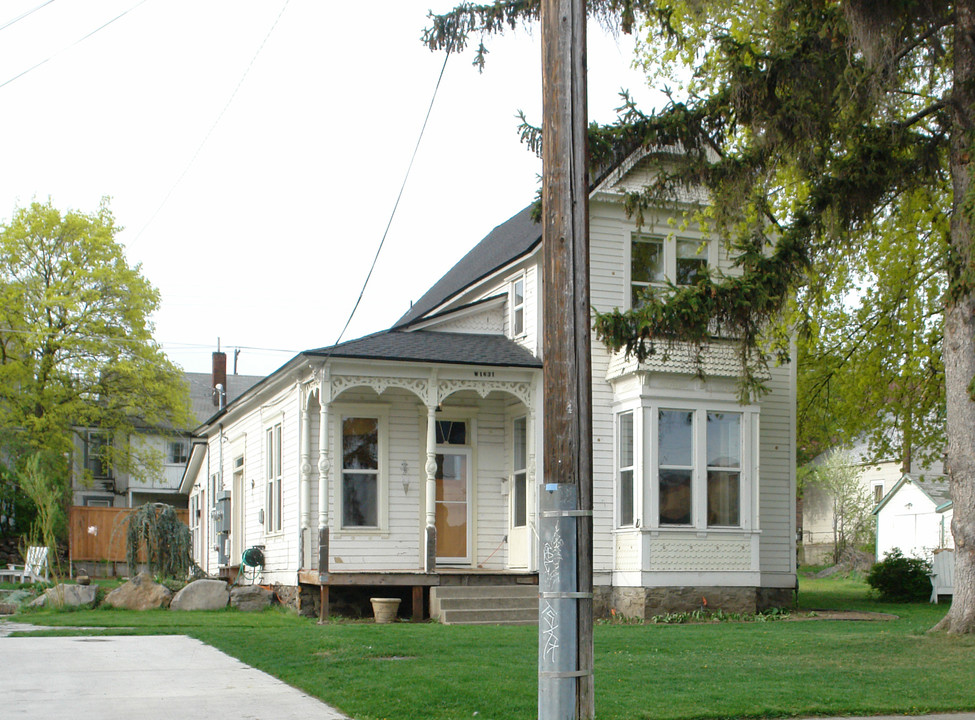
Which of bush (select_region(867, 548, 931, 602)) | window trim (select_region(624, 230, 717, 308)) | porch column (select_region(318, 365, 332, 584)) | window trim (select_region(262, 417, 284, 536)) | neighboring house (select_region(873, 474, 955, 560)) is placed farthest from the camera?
neighboring house (select_region(873, 474, 955, 560))

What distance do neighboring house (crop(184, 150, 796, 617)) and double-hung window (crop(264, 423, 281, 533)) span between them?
176 mm

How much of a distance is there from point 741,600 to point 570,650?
39.6 ft

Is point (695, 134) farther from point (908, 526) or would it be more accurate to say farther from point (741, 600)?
point (908, 526)

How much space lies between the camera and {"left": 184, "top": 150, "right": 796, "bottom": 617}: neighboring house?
17906 mm

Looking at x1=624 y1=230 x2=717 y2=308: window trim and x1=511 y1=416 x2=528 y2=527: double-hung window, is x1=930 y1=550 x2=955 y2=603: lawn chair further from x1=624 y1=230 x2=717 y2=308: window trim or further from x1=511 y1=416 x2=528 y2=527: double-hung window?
x1=511 y1=416 x2=528 y2=527: double-hung window

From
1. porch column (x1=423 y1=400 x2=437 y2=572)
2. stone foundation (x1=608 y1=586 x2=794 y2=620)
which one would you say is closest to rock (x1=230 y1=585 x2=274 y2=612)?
porch column (x1=423 y1=400 x2=437 y2=572)

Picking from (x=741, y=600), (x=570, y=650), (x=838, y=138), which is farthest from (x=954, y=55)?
(x=570, y=650)

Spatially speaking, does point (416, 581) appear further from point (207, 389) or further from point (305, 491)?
point (207, 389)

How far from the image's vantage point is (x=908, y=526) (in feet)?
143

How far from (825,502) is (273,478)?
137 feet

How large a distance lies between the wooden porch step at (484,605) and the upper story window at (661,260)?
5.63 metres

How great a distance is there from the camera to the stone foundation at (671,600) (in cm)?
1773

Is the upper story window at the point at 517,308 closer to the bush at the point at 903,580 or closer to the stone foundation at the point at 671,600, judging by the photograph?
the stone foundation at the point at 671,600

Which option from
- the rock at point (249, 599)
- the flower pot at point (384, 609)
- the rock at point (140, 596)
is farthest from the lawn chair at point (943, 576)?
the rock at point (140, 596)
